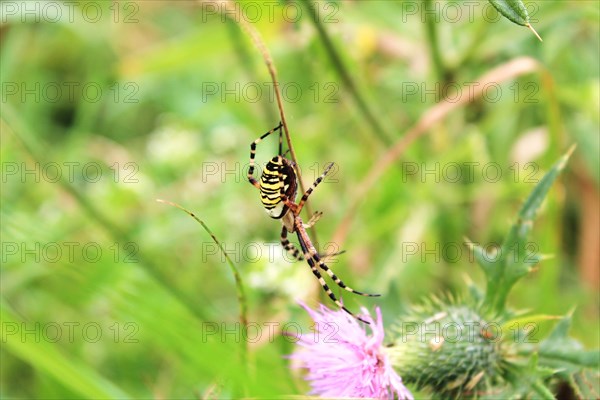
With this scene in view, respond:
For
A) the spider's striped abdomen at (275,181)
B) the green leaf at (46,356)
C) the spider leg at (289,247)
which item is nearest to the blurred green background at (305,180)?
the spider leg at (289,247)

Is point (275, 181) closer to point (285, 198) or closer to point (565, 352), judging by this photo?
point (285, 198)

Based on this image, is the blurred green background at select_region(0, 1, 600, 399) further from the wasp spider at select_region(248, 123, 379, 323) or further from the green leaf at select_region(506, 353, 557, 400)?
the green leaf at select_region(506, 353, 557, 400)

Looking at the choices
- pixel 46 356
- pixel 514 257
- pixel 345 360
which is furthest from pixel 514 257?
pixel 46 356

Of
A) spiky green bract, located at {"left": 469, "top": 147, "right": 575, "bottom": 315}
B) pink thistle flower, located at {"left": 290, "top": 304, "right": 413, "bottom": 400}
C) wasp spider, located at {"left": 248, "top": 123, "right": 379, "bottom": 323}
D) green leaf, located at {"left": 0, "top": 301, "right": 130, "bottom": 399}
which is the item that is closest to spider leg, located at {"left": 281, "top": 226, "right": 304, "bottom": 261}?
wasp spider, located at {"left": 248, "top": 123, "right": 379, "bottom": 323}

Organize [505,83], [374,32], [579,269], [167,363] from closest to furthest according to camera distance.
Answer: [167,363] < [505,83] < [579,269] < [374,32]

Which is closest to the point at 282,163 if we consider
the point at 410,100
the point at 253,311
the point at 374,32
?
the point at 253,311

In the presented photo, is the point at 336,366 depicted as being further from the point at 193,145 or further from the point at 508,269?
the point at 193,145

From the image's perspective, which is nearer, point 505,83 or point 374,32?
point 505,83
